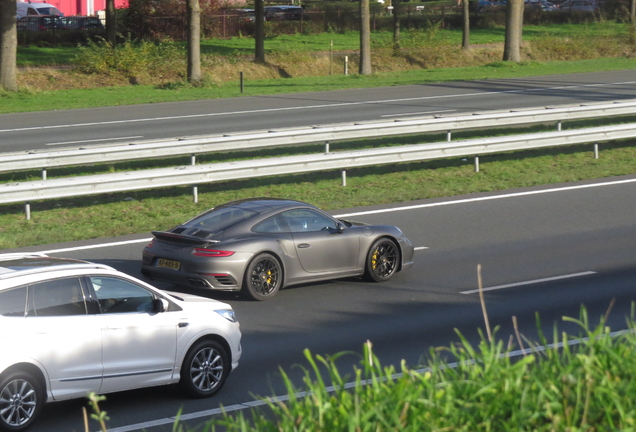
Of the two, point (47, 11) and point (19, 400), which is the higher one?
point (47, 11)

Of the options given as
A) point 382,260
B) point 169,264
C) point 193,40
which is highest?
point 193,40

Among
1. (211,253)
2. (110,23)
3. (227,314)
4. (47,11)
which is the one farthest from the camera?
(47,11)

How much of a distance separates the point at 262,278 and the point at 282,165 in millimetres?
6818

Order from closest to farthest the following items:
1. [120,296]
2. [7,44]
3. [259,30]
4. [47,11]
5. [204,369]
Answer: [120,296]
[204,369]
[7,44]
[259,30]
[47,11]

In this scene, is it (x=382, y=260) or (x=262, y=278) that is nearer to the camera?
(x=262, y=278)

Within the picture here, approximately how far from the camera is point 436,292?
457 inches

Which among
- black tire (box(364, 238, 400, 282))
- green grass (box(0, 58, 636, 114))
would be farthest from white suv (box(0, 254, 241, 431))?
green grass (box(0, 58, 636, 114))

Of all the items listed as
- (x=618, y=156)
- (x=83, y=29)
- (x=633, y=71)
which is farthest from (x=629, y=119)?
(x=83, y=29)

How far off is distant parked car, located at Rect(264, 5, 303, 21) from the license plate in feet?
189

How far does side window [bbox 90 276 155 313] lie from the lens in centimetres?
791

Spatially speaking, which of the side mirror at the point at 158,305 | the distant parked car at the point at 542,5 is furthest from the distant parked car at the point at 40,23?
the side mirror at the point at 158,305

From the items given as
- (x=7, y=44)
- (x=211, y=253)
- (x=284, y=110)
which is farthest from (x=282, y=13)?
(x=211, y=253)

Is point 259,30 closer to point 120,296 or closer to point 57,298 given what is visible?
point 120,296

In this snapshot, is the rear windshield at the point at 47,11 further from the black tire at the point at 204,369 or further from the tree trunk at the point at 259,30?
the black tire at the point at 204,369
